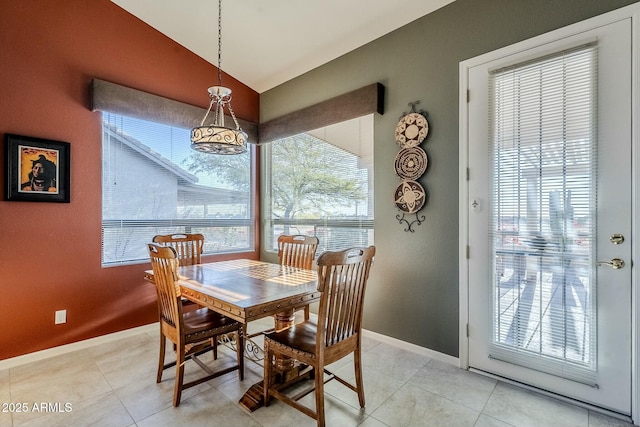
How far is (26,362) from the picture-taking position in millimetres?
2668

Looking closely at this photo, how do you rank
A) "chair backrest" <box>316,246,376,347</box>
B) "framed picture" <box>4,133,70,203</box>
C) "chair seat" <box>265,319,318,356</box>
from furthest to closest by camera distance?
"framed picture" <box>4,133,70,203</box>
"chair seat" <box>265,319,318,356</box>
"chair backrest" <box>316,246,376,347</box>

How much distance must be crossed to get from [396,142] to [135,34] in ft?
9.90

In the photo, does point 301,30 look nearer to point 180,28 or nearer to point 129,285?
point 180,28

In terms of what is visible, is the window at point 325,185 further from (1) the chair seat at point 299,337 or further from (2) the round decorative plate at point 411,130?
(1) the chair seat at point 299,337

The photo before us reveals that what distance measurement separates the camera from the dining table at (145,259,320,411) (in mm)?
1798

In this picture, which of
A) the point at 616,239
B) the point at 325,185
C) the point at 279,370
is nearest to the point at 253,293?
the point at 279,370

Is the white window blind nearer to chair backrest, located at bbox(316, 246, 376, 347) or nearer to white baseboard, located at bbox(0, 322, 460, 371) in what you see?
white baseboard, located at bbox(0, 322, 460, 371)

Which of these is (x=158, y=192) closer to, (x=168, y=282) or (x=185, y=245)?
(x=185, y=245)

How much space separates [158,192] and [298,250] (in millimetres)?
1790

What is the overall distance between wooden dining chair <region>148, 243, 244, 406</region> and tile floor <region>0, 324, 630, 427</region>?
0.16 meters

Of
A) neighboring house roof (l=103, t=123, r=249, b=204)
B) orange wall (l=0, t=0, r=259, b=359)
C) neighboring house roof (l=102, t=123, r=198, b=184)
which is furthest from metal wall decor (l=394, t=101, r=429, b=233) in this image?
orange wall (l=0, t=0, r=259, b=359)

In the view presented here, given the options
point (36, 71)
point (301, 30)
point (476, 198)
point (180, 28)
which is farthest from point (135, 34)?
point (476, 198)

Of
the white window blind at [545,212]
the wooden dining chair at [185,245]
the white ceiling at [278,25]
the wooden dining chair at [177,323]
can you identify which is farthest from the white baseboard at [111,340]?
the white ceiling at [278,25]

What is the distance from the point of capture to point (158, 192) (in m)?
3.53
